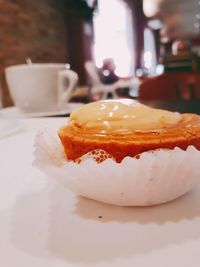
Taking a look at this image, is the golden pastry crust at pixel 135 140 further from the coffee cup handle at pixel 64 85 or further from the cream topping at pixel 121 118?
the coffee cup handle at pixel 64 85

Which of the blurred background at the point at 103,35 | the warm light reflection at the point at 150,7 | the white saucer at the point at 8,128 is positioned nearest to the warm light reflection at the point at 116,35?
the blurred background at the point at 103,35

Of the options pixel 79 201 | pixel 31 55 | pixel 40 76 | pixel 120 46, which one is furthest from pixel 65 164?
pixel 120 46

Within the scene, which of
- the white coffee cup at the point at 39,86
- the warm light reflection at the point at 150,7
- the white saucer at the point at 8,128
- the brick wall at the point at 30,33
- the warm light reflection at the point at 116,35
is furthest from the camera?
the warm light reflection at the point at 150,7

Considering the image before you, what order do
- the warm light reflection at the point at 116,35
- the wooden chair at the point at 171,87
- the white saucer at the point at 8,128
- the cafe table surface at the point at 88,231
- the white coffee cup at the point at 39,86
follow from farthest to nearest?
the warm light reflection at the point at 116,35 → the wooden chair at the point at 171,87 → the white coffee cup at the point at 39,86 → the white saucer at the point at 8,128 → the cafe table surface at the point at 88,231

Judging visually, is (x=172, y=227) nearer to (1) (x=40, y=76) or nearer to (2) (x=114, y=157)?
(2) (x=114, y=157)

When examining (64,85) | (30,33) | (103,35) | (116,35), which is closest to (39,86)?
(64,85)

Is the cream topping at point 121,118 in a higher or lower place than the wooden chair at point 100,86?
higher

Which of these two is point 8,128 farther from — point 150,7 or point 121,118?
point 150,7

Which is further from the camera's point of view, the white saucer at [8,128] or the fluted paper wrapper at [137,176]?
the white saucer at [8,128]

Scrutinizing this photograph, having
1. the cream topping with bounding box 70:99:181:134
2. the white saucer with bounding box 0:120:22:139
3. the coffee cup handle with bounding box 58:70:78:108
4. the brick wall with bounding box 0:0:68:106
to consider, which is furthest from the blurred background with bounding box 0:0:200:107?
the cream topping with bounding box 70:99:181:134
